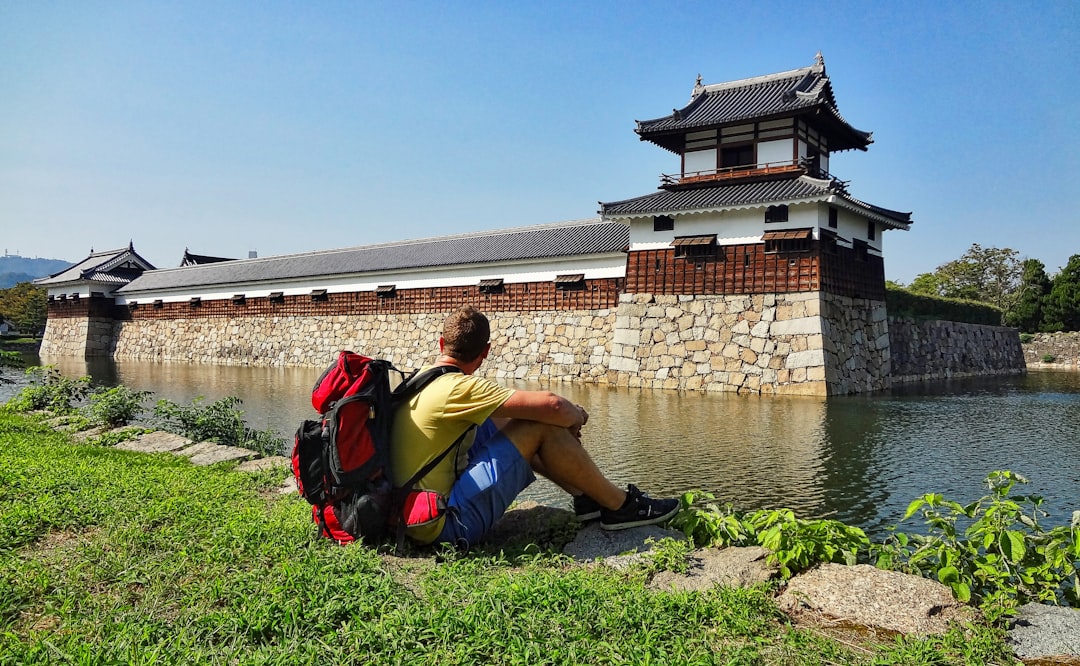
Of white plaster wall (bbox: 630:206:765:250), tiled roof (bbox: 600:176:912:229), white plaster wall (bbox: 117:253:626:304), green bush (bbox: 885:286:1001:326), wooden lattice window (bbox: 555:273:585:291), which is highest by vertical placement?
tiled roof (bbox: 600:176:912:229)

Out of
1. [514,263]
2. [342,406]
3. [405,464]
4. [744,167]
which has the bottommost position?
[405,464]

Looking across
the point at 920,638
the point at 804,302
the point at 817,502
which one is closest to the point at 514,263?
the point at 804,302

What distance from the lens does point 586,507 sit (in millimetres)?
2998

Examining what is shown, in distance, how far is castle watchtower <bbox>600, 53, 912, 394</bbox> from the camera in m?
13.5

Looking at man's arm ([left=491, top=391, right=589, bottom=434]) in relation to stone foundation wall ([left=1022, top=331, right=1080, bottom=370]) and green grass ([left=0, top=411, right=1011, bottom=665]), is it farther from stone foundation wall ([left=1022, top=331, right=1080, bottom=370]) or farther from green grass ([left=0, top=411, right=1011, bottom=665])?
stone foundation wall ([left=1022, top=331, right=1080, bottom=370])

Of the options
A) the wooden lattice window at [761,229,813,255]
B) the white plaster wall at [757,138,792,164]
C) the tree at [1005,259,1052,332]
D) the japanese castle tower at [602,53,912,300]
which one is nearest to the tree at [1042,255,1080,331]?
the tree at [1005,259,1052,332]

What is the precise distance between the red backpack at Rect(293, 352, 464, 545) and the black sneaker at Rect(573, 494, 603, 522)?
64cm

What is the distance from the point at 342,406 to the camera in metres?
2.56

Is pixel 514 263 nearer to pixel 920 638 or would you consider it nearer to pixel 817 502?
pixel 817 502

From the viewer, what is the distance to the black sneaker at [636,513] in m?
2.90

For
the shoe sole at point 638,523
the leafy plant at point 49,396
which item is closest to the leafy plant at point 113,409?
the leafy plant at point 49,396

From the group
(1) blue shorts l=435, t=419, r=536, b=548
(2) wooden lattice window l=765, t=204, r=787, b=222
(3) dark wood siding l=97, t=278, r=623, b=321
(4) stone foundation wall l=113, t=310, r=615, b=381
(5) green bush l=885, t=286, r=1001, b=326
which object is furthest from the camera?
(5) green bush l=885, t=286, r=1001, b=326

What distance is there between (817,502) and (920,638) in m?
3.31

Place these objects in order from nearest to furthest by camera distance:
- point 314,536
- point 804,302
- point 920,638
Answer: point 920,638, point 314,536, point 804,302
